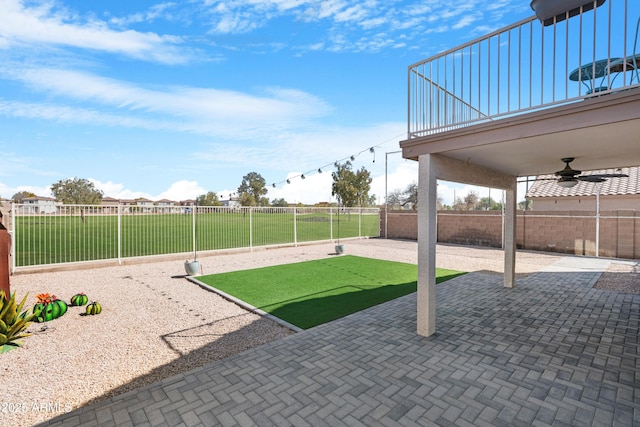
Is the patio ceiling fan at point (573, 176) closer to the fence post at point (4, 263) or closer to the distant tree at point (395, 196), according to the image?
the fence post at point (4, 263)

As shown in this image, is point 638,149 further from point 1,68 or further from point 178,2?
point 1,68

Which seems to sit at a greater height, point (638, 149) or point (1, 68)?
point (1, 68)

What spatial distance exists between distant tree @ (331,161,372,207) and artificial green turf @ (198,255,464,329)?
2396 centimetres

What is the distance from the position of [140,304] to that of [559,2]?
776 cm

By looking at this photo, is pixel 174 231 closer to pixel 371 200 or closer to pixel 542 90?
pixel 542 90

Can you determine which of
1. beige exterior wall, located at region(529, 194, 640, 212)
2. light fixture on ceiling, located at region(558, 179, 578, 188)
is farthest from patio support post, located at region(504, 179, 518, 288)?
beige exterior wall, located at region(529, 194, 640, 212)

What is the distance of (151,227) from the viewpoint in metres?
12.5

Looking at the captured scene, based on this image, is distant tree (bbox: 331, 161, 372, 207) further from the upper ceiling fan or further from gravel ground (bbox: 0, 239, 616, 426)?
the upper ceiling fan

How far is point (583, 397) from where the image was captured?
280 centimetres

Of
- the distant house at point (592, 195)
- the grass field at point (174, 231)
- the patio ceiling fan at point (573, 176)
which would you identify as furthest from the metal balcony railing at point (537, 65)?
the distant house at point (592, 195)

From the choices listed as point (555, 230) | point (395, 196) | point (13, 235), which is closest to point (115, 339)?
point (13, 235)

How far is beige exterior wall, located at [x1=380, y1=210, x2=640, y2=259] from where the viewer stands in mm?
10984

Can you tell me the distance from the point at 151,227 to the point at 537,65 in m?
13.4

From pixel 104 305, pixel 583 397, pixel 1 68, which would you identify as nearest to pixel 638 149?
pixel 583 397
